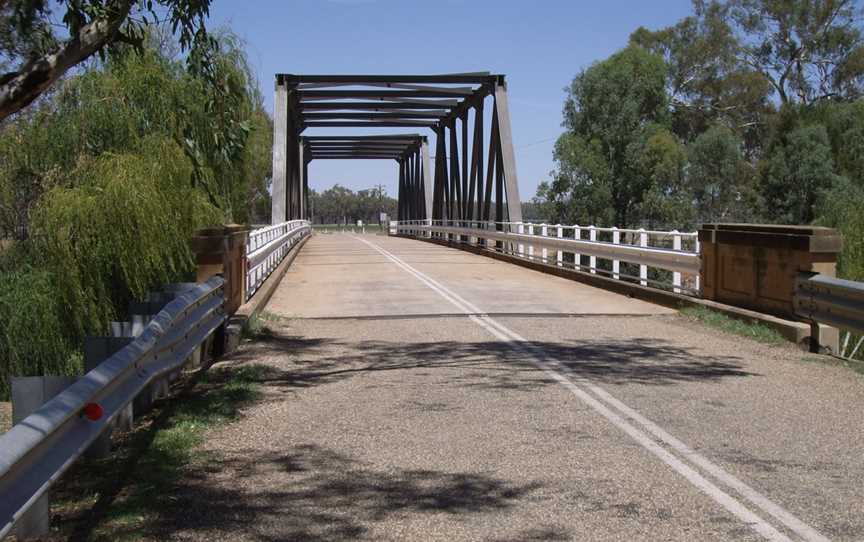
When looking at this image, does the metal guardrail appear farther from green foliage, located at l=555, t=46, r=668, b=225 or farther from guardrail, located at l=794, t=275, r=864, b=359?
green foliage, located at l=555, t=46, r=668, b=225

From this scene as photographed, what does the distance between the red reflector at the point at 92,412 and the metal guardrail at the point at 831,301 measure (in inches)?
283

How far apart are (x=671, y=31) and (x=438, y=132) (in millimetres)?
19671

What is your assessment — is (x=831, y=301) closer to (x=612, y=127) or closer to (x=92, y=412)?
(x=92, y=412)

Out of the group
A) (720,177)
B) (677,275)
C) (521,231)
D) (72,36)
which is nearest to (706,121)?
(720,177)

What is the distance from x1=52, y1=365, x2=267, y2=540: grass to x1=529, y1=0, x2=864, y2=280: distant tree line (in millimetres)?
46600

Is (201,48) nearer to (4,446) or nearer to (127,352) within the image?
(127,352)

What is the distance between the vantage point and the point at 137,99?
15.8m

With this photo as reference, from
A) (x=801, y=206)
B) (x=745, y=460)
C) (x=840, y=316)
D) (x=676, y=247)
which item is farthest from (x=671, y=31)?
(x=745, y=460)

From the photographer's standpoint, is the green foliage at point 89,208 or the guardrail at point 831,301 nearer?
the guardrail at point 831,301

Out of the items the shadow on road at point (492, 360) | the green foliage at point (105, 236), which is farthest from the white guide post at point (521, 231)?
the shadow on road at point (492, 360)

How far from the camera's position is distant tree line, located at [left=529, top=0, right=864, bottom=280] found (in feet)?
167

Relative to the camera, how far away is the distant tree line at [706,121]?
2009 inches

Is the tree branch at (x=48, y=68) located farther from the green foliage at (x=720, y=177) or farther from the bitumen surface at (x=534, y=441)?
the green foliage at (x=720, y=177)

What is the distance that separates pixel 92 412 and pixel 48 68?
309cm
